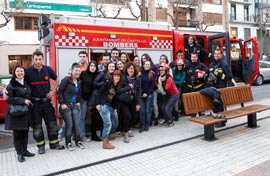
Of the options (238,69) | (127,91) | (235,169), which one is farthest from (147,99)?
(238,69)

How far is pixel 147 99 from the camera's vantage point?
22.8 ft

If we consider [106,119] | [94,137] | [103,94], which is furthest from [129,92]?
[94,137]

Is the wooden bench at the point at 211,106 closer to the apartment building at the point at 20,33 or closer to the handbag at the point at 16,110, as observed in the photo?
the handbag at the point at 16,110

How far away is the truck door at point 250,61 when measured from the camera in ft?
33.0

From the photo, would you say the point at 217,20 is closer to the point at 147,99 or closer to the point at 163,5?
the point at 163,5

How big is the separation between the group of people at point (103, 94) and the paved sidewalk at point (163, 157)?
28 cm

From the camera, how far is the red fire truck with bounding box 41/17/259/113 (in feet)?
22.6

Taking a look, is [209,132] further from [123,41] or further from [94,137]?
[123,41]

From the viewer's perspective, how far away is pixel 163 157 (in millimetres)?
5086

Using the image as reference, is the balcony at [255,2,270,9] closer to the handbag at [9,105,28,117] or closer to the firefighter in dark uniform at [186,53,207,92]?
the firefighter in dark uniform at [186,53,207,92]

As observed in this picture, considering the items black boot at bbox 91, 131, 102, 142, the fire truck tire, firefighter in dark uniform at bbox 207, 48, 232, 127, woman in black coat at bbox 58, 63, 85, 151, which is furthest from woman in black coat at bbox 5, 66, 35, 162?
the fire truck tire

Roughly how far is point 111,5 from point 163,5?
281 inches

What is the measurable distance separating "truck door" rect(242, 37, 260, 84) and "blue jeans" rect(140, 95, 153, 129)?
15.8 feet

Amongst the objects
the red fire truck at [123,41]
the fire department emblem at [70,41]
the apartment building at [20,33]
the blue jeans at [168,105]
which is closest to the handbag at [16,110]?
the red fire truck at [123,41]
